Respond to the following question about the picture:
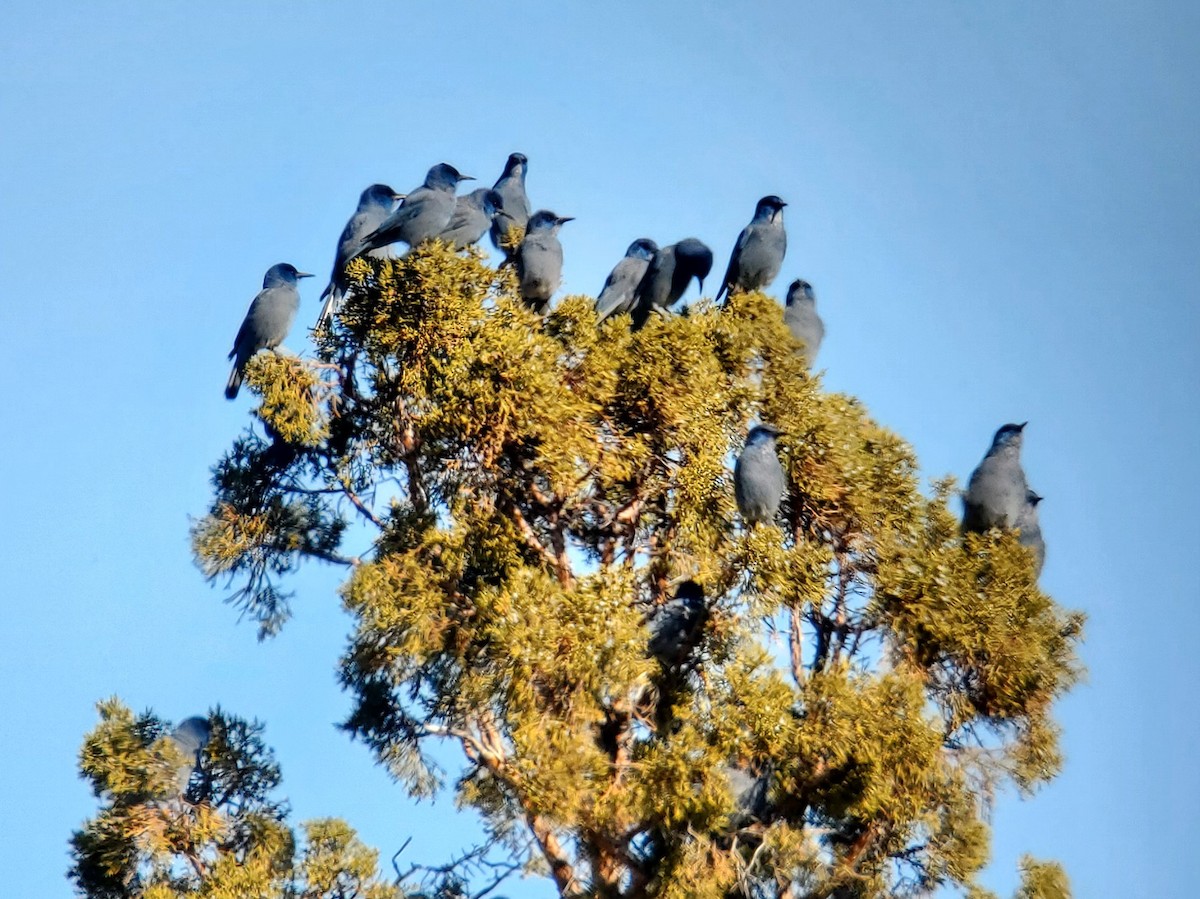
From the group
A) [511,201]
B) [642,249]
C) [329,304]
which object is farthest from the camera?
[511,201]

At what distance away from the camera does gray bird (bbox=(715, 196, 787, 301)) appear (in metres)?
10.4

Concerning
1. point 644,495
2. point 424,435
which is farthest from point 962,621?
point 424,435

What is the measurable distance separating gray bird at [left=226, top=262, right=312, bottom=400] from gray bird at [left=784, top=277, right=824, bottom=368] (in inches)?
138

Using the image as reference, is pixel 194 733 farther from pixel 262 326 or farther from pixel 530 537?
pixel 262 326

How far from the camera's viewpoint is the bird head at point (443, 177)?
1075 cm

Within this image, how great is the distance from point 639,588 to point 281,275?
4.05 m

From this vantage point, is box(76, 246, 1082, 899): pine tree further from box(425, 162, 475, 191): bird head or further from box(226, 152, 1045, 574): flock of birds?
box(425, 162, 475, 191): bird head

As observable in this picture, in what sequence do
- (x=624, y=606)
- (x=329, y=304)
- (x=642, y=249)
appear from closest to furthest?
(x=624, y=606) → (x=329, y=304) → (x=642, y=249)

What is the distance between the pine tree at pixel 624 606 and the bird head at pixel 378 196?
2.29m

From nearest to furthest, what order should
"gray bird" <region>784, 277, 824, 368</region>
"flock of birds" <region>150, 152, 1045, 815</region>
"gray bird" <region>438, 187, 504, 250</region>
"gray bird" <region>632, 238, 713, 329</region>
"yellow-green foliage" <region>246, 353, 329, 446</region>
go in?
"yellow-green foliage" <region>246, 353, 329, 446</region>
"flock of birds" <region>150, 152, 1045, 815</region>
"gray bird" <region>438, 187, 504, 250</region>
"gray bird" <region>632, 238, 713, 329</region>
"gray bird" <region>784, 277, 824, 368</region>

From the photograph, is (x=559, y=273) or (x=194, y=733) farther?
(x=559, y=273)

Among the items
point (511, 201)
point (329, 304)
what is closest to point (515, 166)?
point (511, 201)

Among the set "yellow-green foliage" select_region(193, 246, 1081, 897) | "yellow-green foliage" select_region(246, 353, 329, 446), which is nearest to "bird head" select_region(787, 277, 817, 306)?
"yellow-green foliage" select_region(193, 246, 1081, 897)

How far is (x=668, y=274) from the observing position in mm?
10188
